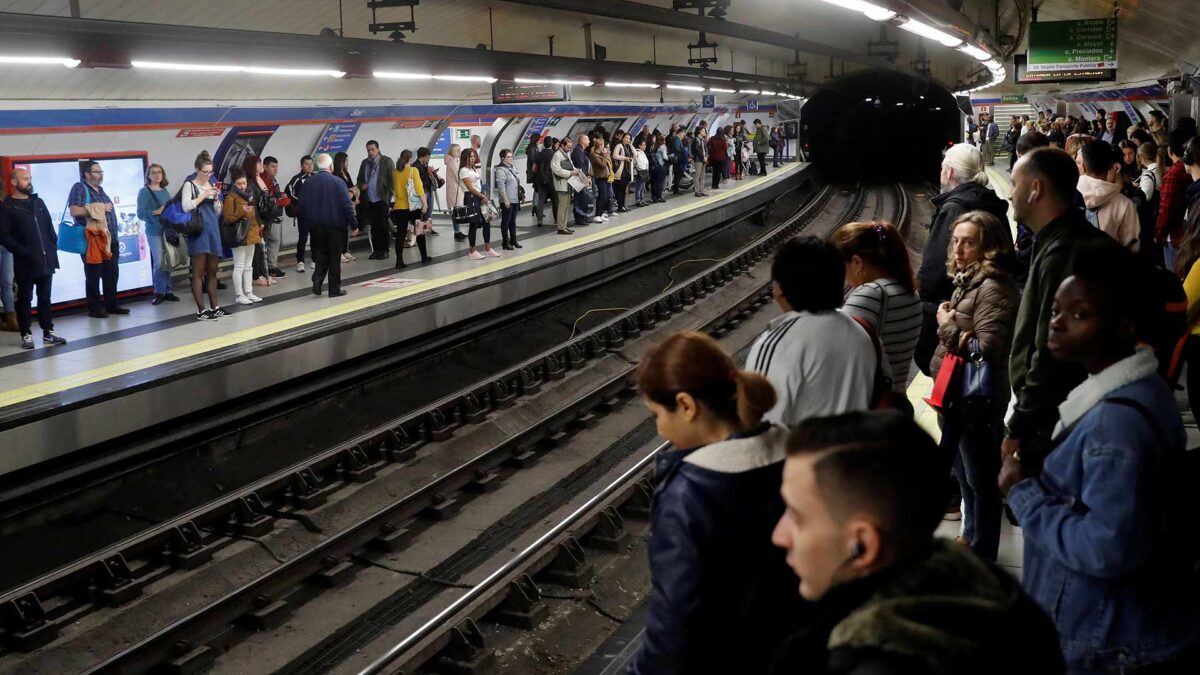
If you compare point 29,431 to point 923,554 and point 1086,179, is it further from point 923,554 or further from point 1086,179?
point 923,554

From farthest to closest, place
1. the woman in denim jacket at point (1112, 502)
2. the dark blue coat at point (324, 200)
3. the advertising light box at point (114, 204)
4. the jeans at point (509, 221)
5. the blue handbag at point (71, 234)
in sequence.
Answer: the jeans at point (509, 221) → the dark blue coat at point (324, 200) → the advertising light box at point (114, 204) → the blue handbag at point (71, 234) → the woman in denim jacket at point (1112, 502)

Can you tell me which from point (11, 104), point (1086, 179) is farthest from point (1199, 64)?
point (11, 104)

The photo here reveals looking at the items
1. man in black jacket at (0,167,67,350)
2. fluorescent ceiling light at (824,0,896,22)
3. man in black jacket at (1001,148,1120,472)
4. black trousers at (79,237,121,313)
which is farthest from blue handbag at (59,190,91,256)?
man in black jacket at (1001,148,1120,472)

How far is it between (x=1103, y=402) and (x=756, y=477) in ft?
2.47

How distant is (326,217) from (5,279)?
333 cm

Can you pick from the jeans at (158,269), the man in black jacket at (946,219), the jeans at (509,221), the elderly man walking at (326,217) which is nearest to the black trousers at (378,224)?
the jeans at (509,221)

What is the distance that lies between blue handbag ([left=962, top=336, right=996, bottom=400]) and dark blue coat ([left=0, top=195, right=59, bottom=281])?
8592mm

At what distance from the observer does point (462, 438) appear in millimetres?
9375

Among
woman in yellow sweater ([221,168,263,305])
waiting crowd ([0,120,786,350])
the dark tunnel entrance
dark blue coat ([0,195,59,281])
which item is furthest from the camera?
the dark tunnel entrance

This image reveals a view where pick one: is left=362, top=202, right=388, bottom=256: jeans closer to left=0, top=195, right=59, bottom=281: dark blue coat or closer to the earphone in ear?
left=0, top=195, right=59, bottom=281: dark blue coat

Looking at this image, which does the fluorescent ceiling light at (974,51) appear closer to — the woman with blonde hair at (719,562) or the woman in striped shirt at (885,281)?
the woman in striped shirt at (885,281)

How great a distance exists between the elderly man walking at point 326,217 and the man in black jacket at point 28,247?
2754mm

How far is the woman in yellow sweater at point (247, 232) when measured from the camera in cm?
1196

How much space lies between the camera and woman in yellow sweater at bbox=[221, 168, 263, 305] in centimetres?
1196
